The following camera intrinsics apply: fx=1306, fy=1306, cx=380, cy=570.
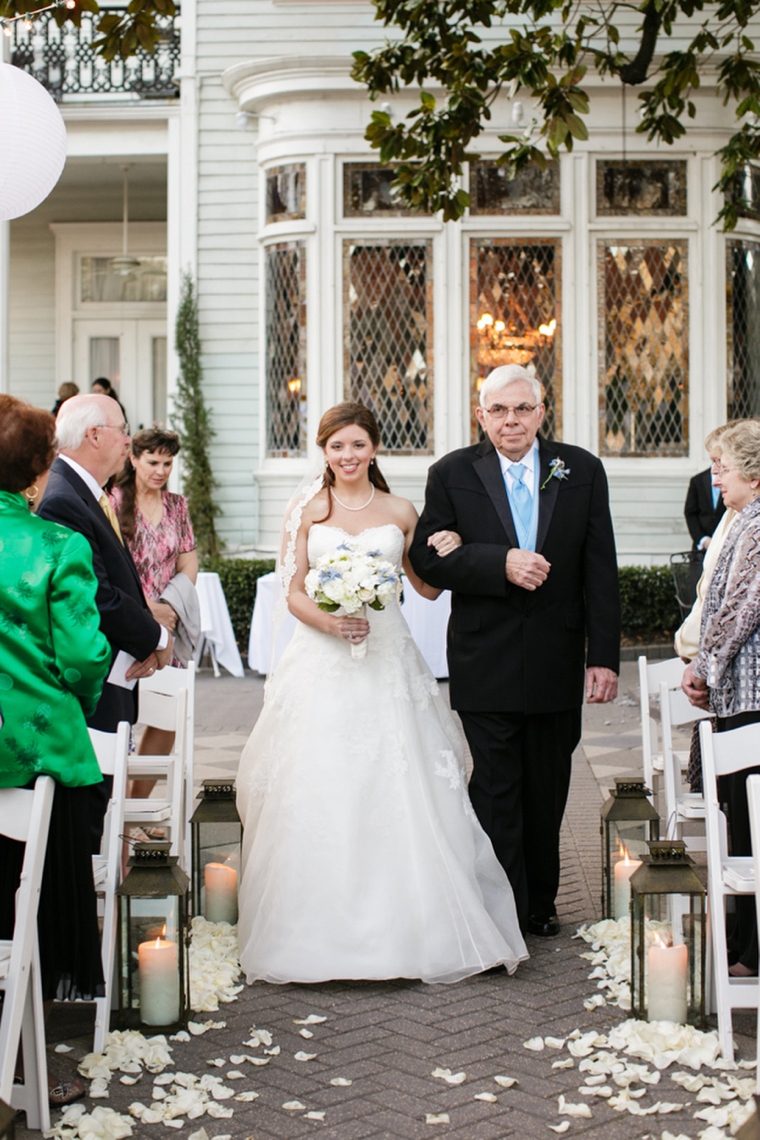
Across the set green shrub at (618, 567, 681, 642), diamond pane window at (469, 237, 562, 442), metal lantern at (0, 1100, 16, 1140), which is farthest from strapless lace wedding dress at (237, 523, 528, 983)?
diamond pane window at (469, 237, 562, 442)

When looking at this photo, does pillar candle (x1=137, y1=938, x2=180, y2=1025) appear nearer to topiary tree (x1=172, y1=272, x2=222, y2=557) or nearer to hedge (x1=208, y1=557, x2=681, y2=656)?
hedge (x1=208, y1=557, x2=681, y2=656)

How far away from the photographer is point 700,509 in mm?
11703

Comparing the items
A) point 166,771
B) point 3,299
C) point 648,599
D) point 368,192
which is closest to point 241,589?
point 648,599

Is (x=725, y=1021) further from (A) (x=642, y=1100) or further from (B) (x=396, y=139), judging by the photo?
(B) (x=396, y=139)

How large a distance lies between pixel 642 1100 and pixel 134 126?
13.4m

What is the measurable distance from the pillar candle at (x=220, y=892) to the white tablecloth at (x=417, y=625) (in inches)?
214

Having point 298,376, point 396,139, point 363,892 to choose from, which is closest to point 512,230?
point 298,376

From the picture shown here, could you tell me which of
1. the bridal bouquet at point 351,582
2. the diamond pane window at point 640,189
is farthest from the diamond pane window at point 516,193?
the bridal bouquet at point 351,582

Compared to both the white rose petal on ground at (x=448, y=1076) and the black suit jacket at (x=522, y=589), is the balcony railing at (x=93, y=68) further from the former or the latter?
the white rose petal on ground at (x=448, y=1076)

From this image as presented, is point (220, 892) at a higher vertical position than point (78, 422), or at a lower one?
lower

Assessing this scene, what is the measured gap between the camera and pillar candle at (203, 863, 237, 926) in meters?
5.38

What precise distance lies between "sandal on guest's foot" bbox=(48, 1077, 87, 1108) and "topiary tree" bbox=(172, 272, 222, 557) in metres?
10.6

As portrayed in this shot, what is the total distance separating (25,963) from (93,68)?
526 inches

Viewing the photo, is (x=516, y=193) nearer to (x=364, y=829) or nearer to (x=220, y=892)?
(x=220, y=892)
